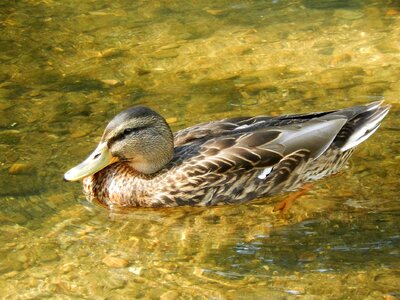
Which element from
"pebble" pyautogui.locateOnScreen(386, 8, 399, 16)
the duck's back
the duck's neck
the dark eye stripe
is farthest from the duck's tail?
"pebble" pyautogui.locateOnScreen(386, 8, 399, 16)

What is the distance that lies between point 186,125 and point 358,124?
5.63 ft

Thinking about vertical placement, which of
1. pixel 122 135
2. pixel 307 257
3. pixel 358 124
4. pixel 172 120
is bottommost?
pixel 307 257

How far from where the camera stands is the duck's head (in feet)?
25.6

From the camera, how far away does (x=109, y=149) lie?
7855mm

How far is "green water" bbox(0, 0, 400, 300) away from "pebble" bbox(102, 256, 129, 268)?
2cm

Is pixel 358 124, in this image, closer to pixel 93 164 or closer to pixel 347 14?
pixel 93 164

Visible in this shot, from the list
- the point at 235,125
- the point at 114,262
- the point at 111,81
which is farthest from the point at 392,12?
the point at 114,262

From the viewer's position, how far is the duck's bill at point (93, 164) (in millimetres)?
7664

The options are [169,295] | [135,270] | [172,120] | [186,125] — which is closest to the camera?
[169,295]

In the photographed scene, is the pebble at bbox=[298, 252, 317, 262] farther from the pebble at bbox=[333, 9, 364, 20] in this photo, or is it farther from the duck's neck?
the pebble at bbox=[333, 9, 364, 20]

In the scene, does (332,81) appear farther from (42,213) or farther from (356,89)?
(42,213)

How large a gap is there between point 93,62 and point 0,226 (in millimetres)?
3601

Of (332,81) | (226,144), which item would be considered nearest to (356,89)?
(332,81)

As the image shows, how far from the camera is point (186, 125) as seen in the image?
9.00 metres
